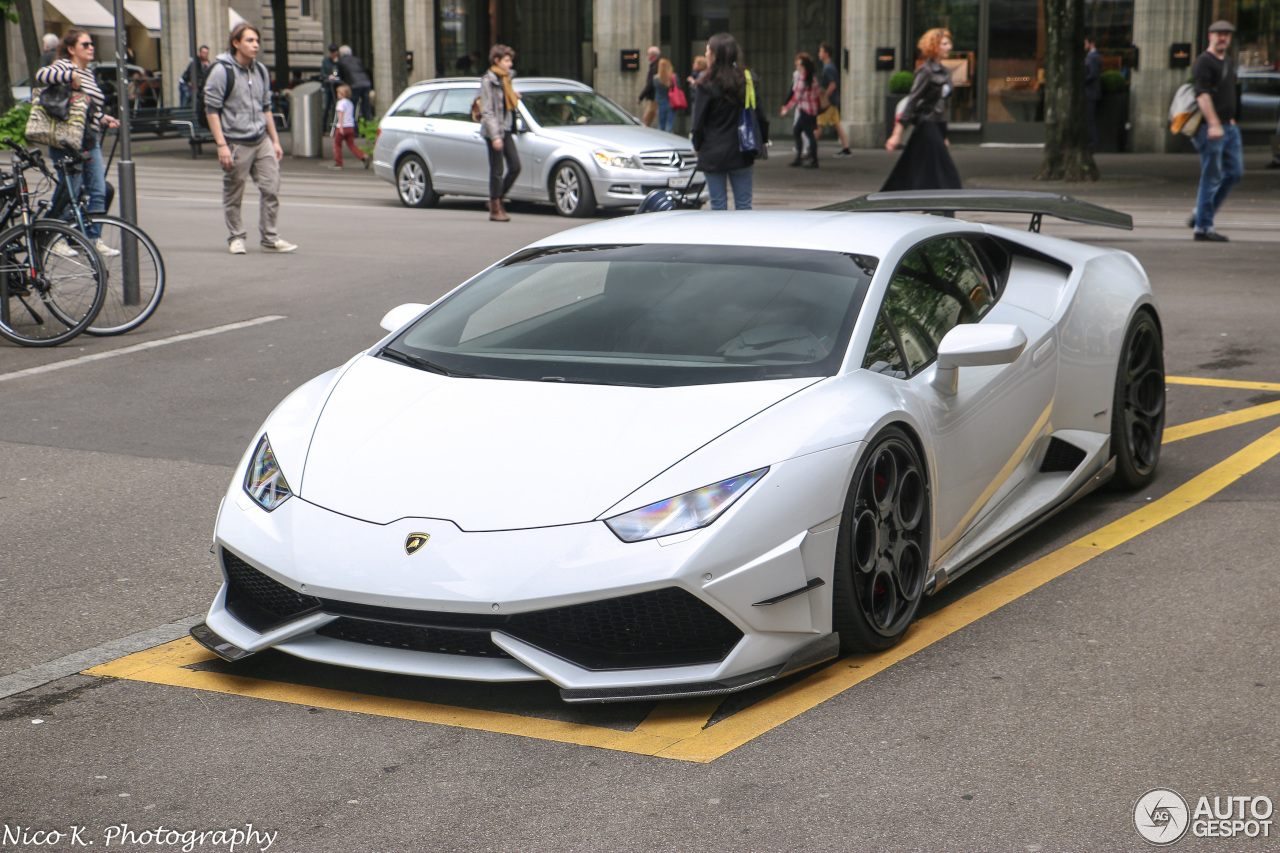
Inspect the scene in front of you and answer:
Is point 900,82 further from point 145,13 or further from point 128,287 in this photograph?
point 145,13

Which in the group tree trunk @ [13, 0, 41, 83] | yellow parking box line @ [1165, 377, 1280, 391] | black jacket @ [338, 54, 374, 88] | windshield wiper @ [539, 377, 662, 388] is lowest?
yellow parking box line @ [1165, 377, 1280, 391]

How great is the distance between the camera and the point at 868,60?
101ft

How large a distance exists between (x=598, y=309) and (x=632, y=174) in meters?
12.9

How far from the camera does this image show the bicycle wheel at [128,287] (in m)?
9.81

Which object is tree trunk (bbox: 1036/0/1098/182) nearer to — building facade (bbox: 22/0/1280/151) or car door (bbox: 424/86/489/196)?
car door (bbox: 424/86/489/196)

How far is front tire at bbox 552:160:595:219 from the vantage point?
693 inches

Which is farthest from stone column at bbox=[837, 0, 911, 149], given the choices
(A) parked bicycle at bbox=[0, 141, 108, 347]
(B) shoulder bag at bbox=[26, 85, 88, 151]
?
(A) parked bicycle at bbox=[0, 141, 108, 347]

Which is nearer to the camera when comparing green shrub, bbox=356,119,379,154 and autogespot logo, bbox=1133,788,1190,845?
autogespot logo, bbox=1133,788,1190,845

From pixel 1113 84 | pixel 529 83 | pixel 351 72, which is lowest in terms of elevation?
pixel 529 83

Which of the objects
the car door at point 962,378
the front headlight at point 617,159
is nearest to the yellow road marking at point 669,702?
the car door at point 962,378

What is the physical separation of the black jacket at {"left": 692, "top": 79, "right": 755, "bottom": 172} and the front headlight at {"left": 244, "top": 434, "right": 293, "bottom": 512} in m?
8.47

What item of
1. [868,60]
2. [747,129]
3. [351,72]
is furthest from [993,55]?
[747,129]

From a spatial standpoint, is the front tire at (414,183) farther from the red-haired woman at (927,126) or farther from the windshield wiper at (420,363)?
the windshield wiper at (420,363)

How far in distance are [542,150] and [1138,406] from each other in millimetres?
12835
